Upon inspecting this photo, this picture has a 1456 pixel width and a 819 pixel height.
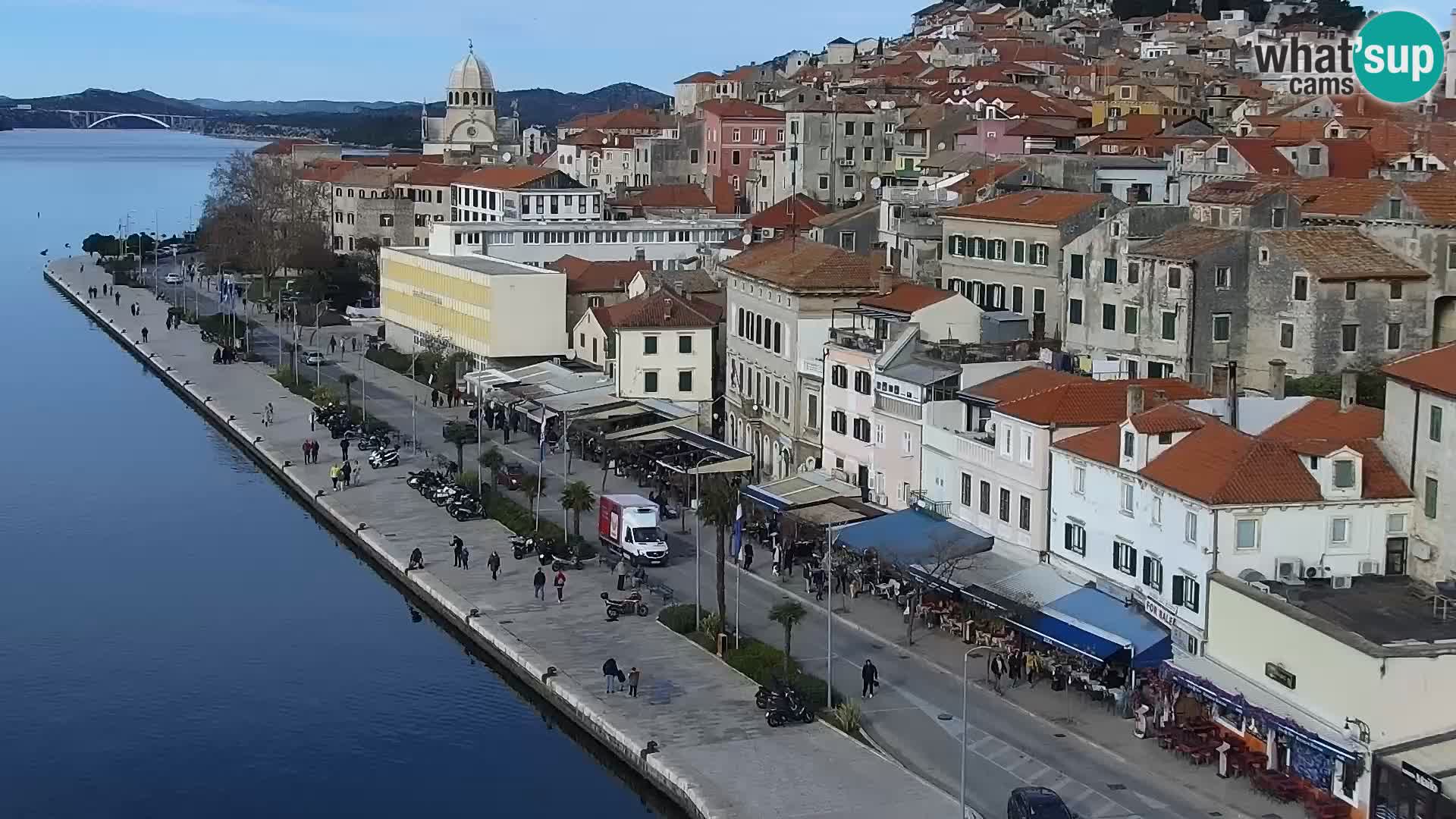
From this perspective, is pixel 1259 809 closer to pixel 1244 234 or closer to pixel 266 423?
pixel 1244 234

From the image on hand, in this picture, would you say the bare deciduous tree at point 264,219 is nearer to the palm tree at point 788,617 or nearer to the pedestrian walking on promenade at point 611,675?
the pedestrian walking on promenade at point 611,675

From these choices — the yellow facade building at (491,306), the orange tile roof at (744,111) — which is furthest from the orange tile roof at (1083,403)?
the orange tile roof at (744,111)

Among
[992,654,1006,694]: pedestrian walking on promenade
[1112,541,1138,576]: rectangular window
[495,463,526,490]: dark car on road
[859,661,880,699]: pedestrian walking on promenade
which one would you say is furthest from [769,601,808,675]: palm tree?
[495,463,526,490]: dark car on road

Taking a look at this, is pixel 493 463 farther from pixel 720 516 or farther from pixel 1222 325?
pixel 1222 325

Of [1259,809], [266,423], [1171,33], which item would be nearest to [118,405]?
[266,423]

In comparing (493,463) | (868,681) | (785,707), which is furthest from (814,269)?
A: (785,707)

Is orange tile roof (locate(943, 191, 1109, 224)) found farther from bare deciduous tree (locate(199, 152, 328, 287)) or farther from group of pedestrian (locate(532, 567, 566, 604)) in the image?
bare deciduous tree (locate(199, 152, 328, 287))
